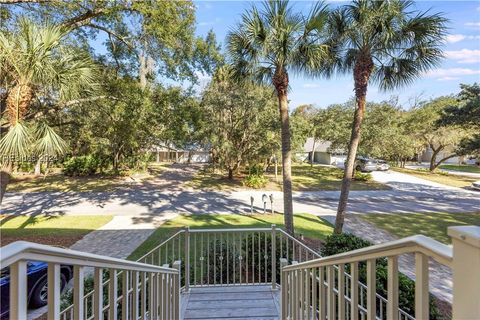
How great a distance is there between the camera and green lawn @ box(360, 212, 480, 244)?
921cm

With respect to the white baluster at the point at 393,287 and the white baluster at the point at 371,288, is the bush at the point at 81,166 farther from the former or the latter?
the white baluster at the point at 393,287

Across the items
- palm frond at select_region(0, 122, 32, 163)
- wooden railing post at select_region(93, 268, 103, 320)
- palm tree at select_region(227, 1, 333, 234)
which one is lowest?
wooden railing post at select_region(93, 268, 103, 320)

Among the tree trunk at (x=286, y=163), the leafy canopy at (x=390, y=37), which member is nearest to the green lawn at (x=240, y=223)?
the tree trunk at (x=286, y=163)

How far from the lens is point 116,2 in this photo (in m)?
7.10

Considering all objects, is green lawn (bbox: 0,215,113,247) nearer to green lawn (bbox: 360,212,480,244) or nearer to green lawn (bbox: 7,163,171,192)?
green lawn (bbox: 7,163,171,192)

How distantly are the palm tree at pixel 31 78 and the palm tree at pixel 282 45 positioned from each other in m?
3.47

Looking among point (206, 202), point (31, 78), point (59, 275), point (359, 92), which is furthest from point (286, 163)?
point (206, 202)


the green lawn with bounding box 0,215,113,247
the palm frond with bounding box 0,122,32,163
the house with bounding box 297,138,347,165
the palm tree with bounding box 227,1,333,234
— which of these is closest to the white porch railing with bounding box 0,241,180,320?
the palm frond with bounding box 0,122,32,163

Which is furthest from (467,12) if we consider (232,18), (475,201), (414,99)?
(414,99)

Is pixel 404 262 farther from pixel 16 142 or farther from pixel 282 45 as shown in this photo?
pixel 16 142

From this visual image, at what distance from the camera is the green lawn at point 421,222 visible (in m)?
9.21

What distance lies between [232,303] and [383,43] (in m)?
6.31

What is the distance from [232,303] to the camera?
3.97 m

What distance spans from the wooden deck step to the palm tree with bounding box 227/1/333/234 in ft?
9.89
